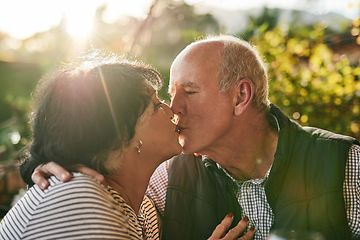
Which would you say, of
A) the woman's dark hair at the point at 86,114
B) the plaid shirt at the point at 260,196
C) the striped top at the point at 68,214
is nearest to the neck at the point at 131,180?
the woman's dark hair at the point at 86,114

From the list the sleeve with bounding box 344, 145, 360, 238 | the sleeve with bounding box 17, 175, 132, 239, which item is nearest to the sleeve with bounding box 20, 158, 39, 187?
the sleeve with bounding box 17, 175, 132, 239

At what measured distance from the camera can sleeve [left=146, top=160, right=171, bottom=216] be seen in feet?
8.25

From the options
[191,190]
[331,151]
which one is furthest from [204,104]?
[331,151]

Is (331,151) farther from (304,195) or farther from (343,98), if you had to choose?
(343,98)

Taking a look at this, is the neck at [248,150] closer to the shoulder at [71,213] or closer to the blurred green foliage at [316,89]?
the shoulder at [71,213]

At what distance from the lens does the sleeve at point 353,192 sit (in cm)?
208

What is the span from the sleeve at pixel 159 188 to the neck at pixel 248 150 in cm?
40

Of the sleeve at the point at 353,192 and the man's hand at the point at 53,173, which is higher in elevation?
the man's hand at the point at 53,173

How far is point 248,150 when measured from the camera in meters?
2.40

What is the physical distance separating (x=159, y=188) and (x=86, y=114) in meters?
1.07

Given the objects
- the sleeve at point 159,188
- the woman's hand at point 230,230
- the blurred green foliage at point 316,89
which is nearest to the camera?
the woman's hand at point 230,230

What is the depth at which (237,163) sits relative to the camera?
7.90ft

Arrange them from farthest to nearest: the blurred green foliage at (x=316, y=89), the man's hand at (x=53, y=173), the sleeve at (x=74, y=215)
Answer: the blurred green foliage at (x=316, y=89) → the man's hand at (x=53, y=173) → the sleeve at (x=74, y=215)

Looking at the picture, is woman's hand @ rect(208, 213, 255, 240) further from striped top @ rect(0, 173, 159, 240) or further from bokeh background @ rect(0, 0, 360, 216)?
bokeh background @ rect(0, 0, 360, 216)
